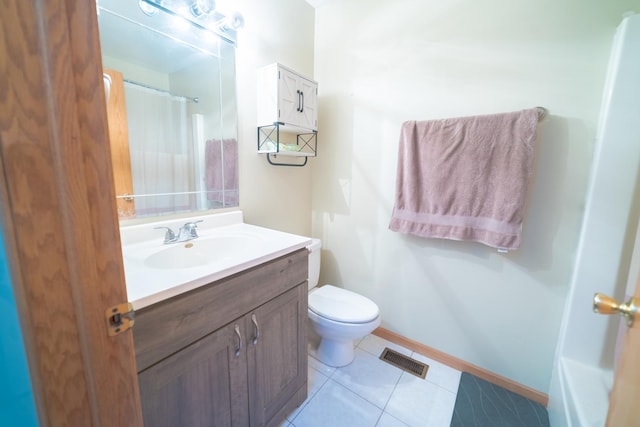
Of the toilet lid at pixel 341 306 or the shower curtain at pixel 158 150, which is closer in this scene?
the shower curtain at pixel 158 150

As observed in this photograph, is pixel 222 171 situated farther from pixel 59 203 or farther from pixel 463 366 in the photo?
pixel 463 366

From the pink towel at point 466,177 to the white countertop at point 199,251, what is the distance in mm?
771

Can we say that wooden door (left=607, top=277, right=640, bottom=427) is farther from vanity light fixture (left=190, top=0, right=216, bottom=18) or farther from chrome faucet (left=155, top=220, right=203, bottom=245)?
vanity light fixture (left=190, top=0, right=216, bottom=18)

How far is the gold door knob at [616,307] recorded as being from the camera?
0.54 metres

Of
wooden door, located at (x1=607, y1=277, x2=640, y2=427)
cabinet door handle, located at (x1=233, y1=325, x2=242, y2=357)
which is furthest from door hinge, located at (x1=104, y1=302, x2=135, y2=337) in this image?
wooden door, located at (x1=607, y1=277, x2=640, y2=427)

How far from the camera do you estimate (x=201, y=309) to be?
0.80 metres

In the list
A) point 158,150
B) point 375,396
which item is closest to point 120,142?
point 158,150

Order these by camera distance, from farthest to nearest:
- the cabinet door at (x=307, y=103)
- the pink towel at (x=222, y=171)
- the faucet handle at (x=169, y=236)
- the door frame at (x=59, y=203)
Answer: the cabinet door at (x=307, y=103)
the pink towel at (x=222, y=171)
the faucet handle at (x=169, y=236)
the door frame at (x=59, y=203)

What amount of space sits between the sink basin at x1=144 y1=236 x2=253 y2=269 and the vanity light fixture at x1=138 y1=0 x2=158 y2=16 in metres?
1.01

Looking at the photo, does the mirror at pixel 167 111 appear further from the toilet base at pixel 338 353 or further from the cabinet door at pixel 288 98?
the toilet base at pixel 338 353

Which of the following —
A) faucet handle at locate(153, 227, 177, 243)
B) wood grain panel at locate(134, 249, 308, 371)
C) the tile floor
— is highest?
faucet handle at locate(153, 227, 177, 243)

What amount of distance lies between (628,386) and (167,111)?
5.62 ft

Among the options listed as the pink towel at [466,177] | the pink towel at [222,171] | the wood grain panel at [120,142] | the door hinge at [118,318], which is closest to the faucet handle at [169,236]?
the wood grain panel at [120,142]

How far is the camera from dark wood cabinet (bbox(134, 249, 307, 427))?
0.71m
